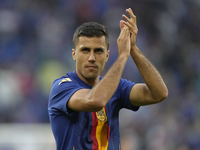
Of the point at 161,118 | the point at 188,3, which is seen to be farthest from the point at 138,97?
the point at 188,3

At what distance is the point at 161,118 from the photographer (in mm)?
7934

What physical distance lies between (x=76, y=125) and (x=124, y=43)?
0.97m

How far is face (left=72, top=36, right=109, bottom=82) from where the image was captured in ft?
9.79

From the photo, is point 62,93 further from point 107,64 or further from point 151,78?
point 107,64

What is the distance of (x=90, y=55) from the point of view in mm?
2973

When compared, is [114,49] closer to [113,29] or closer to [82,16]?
[113,29]

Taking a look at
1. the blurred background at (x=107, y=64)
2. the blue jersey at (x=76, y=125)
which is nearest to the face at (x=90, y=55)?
the blue jersey at (x=76, y=125)

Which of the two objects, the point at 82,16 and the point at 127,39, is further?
the point at 82,16

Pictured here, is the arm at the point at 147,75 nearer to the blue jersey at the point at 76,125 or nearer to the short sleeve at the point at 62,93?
the blue jersey at the point at 76,125

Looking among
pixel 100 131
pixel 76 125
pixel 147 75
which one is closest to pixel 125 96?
pixel 147 75

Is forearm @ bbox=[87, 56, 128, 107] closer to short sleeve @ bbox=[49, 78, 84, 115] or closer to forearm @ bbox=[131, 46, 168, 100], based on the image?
short sleeve @ bbox=[49, 78, 84, 115]

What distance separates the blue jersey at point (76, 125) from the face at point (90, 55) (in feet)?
0.55

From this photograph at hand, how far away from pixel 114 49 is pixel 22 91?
3070 mm

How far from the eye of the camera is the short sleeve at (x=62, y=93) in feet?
8.92
